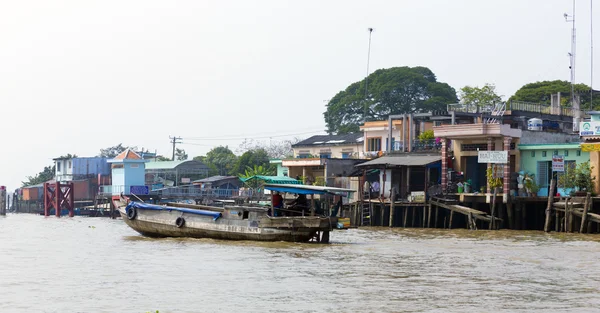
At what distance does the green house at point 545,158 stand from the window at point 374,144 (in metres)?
13.9

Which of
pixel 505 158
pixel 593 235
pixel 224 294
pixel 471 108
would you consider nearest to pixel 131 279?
pixel 224 294

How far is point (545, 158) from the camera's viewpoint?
43594 mm

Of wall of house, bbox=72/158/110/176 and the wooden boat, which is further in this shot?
wall of house, bbox=72/158/110/176

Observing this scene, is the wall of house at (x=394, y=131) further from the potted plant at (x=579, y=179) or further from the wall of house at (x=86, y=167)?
the wall of house at (x=86, y=167)

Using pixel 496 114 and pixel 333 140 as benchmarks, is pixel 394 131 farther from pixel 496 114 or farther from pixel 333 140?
pixel 496 114

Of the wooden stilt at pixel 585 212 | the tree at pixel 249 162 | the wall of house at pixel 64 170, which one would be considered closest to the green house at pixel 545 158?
the wooden stilt at pixel 585 212

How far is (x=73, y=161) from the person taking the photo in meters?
72.9

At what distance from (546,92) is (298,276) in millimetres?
54737

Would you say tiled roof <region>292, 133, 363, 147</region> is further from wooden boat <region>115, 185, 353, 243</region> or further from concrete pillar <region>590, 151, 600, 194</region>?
wooden boat <region>115, 185, 353, 243</region>

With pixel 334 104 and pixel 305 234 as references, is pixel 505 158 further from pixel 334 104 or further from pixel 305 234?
pixel 334 104

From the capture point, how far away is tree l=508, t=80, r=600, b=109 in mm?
67756

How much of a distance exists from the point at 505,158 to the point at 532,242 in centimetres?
1123

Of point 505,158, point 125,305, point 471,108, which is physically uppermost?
point 471,108

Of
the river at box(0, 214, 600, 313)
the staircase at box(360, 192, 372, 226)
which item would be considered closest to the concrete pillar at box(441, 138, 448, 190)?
the staircase at box(360, 192, 372, 226)
